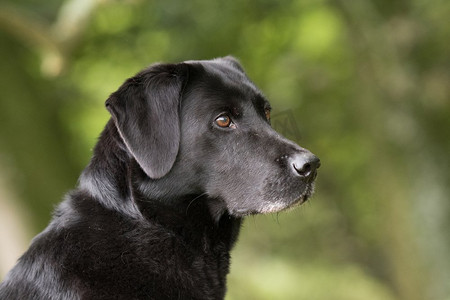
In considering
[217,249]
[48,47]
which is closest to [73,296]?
[217,249]

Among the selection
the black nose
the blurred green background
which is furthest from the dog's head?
the blurred green background

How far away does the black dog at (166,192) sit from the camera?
12.1ft

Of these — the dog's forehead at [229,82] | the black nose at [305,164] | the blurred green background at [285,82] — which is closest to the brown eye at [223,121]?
the dog's forehead at [229,82]

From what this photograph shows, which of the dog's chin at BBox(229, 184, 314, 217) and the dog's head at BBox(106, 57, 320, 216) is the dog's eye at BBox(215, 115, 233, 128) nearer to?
the dog's head at BBox(106, 57, 320, 216)

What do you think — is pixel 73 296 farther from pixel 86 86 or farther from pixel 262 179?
pixel 86 86

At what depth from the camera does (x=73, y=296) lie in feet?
11.6

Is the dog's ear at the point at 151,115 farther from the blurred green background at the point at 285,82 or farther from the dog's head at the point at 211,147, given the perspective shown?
the blurred green background at the point at 285,82

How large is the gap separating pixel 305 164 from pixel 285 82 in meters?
8.44

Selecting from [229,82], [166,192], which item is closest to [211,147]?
[166,192]

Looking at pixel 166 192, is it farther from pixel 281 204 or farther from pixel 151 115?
pixel 281 204

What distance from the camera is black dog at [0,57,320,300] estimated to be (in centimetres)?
367

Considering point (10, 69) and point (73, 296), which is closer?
point (73, 296)

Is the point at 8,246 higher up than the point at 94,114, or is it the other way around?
the point at 94,114

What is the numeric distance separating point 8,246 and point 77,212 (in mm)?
5820
